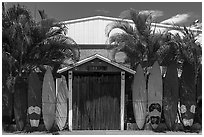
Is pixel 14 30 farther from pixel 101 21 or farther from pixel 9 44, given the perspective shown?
pixel 101 21

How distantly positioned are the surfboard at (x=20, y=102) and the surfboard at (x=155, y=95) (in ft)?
14.7

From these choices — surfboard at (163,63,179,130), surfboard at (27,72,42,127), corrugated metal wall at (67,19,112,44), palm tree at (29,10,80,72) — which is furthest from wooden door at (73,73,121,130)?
corrugated metal wall at (67,19,112,44)

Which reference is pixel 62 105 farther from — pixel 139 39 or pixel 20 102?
pixel 139 39

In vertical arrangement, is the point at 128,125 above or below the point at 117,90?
below

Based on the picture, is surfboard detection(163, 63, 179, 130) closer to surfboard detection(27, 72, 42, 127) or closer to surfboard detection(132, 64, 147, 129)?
surfboard detection(132, 64, 147, 129)

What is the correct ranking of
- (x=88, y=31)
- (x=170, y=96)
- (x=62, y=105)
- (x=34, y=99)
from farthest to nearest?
(x=88, y=31) < (x=170, y=96) < (x=62, y=105) < (x=34, y=99)

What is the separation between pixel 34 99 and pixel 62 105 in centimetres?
102

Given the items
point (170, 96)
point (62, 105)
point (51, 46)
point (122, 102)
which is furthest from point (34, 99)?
point (170, 96)

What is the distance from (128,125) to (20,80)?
13.9 ft

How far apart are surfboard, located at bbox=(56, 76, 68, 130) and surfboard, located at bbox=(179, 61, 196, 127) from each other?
4.20m

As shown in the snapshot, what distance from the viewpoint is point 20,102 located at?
1242cm

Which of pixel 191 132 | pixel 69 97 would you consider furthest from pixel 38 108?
pixel 191 132

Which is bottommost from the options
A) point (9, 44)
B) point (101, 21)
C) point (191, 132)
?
point (191, 132)

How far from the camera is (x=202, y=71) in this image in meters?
12.4
